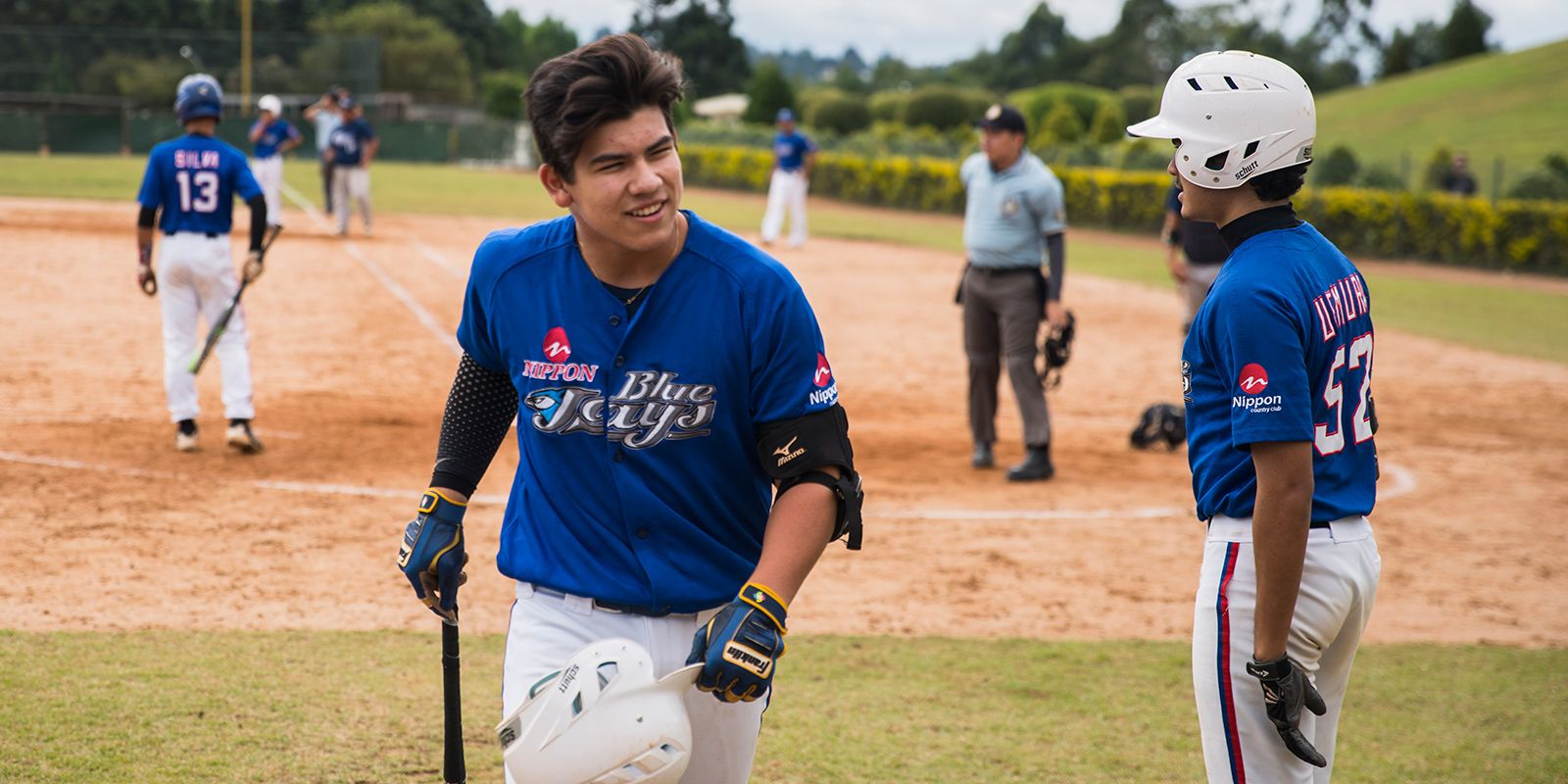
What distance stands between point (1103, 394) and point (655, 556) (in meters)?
11.2

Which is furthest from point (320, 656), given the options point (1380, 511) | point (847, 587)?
point (1380, 511)

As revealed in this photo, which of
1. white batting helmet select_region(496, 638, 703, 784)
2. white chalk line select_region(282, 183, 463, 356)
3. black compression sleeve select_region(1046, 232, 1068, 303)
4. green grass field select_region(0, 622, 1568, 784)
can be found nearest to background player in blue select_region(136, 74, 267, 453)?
white chalk line select_region(282, 183, 463, 356)

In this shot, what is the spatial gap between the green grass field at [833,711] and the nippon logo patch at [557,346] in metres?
2.24

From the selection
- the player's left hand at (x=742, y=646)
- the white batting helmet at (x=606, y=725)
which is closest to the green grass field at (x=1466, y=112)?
the player's left hand at (x=742, y=646)

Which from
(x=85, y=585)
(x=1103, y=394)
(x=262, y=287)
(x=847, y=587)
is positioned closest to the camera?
(x=85, y=585)

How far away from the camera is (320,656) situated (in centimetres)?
591

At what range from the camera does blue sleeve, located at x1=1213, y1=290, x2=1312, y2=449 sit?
3102 millimetres

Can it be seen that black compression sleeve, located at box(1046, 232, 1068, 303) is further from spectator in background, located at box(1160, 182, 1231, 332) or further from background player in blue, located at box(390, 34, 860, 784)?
background player in blue, located at box(390, 34, 860, 784)

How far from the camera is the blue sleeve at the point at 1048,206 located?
9.74m

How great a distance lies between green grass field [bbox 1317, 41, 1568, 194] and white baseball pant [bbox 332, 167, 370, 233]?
3299 cm

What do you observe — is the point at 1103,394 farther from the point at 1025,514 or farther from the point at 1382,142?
the point at 1382,142

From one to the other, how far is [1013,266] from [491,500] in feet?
12.9

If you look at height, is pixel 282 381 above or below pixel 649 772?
below

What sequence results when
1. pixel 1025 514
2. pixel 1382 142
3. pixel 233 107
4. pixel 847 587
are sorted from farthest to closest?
pixel 1382 142 < pixel 233 107 < pixel 1025 514 < pixel 847 587
